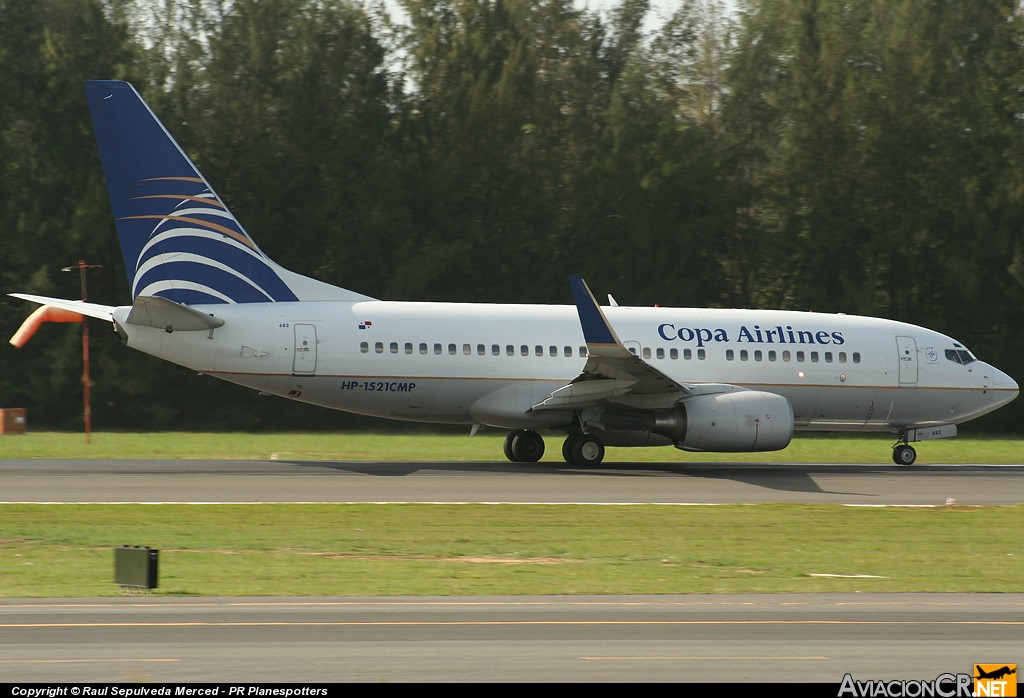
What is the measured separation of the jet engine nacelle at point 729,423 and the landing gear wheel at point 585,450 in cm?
162

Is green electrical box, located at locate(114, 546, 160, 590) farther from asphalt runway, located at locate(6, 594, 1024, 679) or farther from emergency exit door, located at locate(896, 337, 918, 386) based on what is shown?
emergency exit door, located at locate(896, 337, 918, 386)

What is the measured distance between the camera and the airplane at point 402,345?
1091 inches

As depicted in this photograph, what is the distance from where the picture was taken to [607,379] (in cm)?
2803

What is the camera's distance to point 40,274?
44.4m

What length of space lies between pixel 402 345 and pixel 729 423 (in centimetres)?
704

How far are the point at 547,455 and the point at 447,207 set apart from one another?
17081 mm

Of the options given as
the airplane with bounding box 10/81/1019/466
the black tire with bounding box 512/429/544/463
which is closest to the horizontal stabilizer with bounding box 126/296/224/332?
the airplane with bounding box 10/81/1019/466

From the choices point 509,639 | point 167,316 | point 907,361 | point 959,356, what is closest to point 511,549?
point 509,639

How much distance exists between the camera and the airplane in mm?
27719

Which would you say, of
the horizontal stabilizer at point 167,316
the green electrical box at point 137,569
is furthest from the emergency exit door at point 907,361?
the green electrical box at point 137,569

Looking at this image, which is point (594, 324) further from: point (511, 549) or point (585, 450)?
point (511, 549)

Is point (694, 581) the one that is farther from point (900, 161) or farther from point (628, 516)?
point (900, 161)

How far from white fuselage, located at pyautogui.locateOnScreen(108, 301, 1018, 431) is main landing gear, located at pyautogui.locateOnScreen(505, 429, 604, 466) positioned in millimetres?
730

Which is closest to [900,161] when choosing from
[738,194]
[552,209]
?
[738,194]
